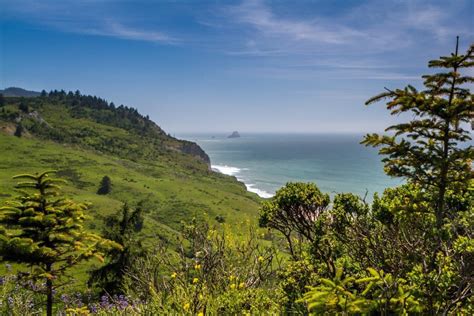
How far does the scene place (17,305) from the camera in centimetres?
1309

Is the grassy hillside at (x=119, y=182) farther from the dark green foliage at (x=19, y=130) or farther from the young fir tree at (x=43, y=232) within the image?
the young fir tree at (x=43, y=232)

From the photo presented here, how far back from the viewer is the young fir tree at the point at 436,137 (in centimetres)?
920

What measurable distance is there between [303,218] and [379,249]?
872 centimetres

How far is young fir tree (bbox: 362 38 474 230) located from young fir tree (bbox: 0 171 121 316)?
9919 mm

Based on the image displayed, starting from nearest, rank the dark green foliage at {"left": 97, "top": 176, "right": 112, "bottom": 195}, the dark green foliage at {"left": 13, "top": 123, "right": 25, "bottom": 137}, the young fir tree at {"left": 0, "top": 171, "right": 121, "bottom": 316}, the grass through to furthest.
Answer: the young fir tree at {"left": 0, "top": 171, "right": 121, "bottom": 316} < the grass < the dark green foliage at {"left": 97, "top": 176, "right": 112, "bottom": 195} < the dark green foliage at {"left": 13, "top": 123, "right": 25, "bottom": 137}

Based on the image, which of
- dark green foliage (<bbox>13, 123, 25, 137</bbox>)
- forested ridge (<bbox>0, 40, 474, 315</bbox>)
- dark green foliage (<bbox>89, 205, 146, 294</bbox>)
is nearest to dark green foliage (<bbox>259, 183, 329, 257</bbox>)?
forested ridge (<bbox>0, 40, 474, 315</bbox>)

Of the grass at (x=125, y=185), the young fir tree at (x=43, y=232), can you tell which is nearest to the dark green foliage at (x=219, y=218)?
the grass at (x=125, y=185)

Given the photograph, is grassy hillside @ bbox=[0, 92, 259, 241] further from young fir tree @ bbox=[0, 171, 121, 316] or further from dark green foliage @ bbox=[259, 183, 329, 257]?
young fir tree @ bbox=[0, 171, 121, 316]

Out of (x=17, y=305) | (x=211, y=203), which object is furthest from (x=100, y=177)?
(x=17, y=305)

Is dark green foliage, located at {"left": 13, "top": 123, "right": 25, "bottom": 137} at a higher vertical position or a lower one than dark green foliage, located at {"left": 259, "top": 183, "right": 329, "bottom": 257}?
higher

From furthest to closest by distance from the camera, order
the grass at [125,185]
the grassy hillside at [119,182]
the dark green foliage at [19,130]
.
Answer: the dark green foliage at [19,130], the grassy hillside at [119,182], the grass at [125,185]

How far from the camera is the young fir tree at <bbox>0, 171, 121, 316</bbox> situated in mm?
10945

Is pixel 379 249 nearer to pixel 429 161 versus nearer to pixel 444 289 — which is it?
pixel 444 289

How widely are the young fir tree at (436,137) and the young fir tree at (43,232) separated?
9.92 meters
